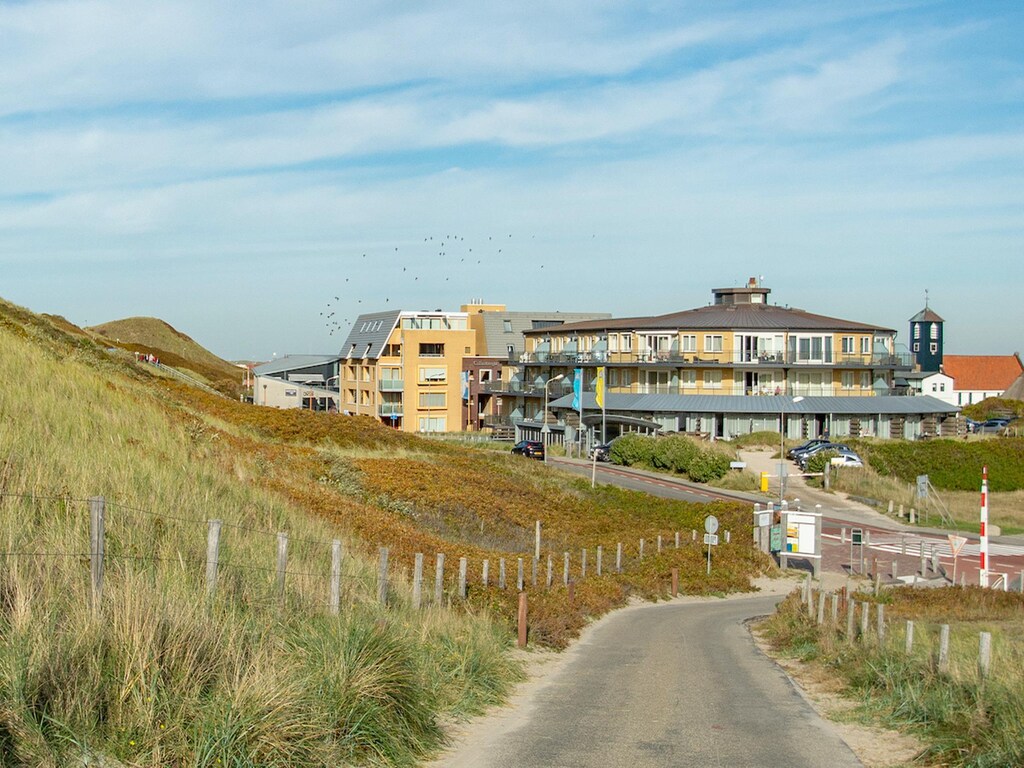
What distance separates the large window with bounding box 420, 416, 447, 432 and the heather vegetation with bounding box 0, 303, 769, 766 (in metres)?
71.7

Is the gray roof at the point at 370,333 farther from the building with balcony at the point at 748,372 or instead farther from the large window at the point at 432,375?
the building with balcony at the point at 748,372

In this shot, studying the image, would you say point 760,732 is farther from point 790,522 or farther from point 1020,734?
point 790,522

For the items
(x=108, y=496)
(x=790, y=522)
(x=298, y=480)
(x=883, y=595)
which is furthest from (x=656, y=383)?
(x=108, y=496)

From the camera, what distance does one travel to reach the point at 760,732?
11.9 meters

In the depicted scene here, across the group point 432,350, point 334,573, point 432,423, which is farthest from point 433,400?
point 334,573

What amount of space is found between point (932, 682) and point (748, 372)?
67.2m

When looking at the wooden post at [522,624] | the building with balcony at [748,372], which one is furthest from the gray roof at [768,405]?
the wooden post at [522,624]

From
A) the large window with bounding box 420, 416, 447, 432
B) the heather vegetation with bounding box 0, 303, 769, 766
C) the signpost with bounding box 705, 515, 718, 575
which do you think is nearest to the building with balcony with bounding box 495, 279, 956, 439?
the large window with bounding box 420, 416, 447, 432

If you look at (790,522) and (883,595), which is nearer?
(883,595)

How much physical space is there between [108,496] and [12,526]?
9.13 feet

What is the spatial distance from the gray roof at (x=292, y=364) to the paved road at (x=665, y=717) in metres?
98.4

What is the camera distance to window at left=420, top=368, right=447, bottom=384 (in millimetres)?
99375

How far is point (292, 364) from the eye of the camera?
118875 millimetres

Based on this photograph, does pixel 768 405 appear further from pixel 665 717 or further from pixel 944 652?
pixel 665 717
